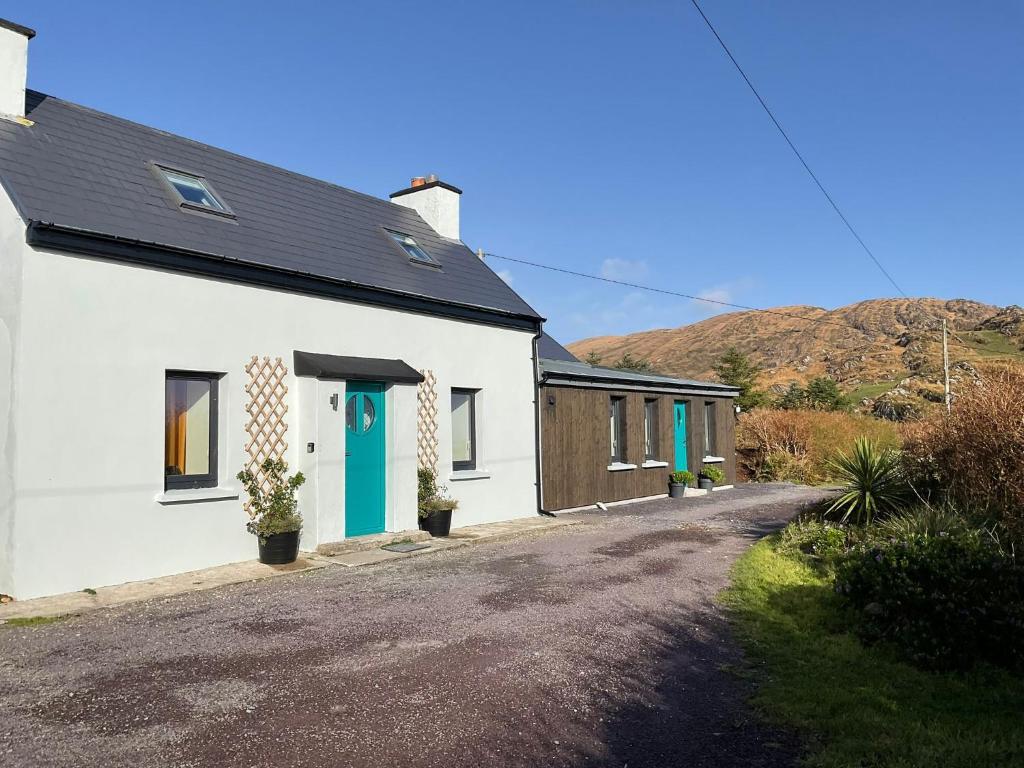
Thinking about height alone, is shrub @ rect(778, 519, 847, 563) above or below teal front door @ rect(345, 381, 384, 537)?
below

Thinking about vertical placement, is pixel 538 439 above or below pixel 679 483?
above

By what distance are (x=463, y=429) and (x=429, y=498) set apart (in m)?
1.86

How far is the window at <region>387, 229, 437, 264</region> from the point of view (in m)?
13.8

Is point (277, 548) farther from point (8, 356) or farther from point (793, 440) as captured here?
point (793, 440)

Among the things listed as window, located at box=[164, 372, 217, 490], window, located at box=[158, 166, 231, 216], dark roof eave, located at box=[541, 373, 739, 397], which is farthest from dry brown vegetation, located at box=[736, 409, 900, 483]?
window, located at box=[164, 372, 217, 490]

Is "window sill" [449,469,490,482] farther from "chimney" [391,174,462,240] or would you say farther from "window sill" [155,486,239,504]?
"chimney" [391,174,462,240]

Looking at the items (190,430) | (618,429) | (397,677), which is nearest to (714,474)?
(618,429)

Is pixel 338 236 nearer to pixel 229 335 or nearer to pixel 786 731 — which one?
pixel 229 335

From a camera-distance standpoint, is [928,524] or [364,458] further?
[364,458]

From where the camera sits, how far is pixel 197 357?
30.6 ft

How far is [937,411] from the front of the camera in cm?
930

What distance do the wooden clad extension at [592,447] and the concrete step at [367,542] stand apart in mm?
4022

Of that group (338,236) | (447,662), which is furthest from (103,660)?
(338,236)

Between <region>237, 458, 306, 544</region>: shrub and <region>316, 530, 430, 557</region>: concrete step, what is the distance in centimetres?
54
